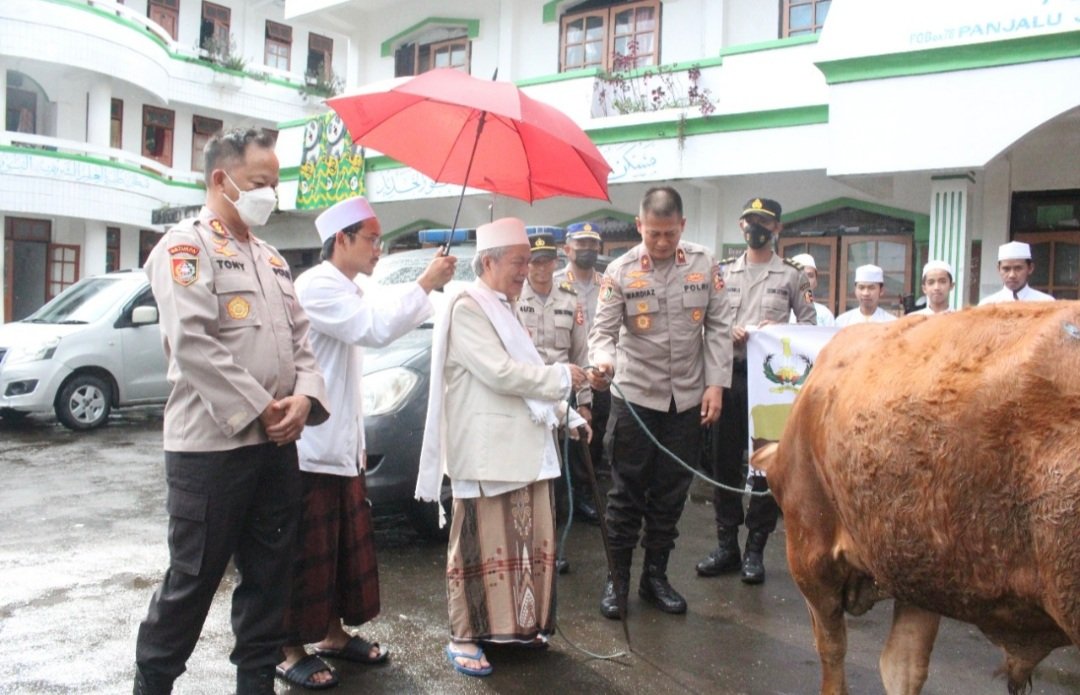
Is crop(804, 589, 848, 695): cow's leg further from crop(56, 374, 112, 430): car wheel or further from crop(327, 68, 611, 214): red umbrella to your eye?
crop(56, 374, 112, 430): car wheel

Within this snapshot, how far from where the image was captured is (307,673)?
10.9 feet

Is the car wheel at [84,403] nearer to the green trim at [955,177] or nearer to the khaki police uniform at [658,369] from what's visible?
the khaki police uniform at [658,369]

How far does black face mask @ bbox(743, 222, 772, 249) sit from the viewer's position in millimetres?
4875

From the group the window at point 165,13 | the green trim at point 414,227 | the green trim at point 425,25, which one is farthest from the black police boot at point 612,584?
the window at point 165,13

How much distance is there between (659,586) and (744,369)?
4.38 ft

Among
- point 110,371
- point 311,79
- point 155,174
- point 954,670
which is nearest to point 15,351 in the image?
point 110,371

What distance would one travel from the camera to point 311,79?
2484 cm

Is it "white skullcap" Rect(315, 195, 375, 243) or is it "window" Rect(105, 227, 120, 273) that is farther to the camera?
"window" Rect(105, 227, 120, 273)

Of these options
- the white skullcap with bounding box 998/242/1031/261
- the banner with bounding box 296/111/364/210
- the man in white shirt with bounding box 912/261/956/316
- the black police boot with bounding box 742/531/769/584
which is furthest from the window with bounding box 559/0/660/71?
the black police boot with bounding box 742/531/769/584

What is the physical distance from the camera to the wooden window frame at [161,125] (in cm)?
2305

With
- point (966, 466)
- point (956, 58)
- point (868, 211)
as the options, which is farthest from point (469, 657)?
point (868, 211)

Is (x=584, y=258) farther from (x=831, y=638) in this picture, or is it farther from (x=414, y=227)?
(x=414, y=227)

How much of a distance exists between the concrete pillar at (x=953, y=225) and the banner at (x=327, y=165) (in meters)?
8.54

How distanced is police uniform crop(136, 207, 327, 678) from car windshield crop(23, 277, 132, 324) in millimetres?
7823
